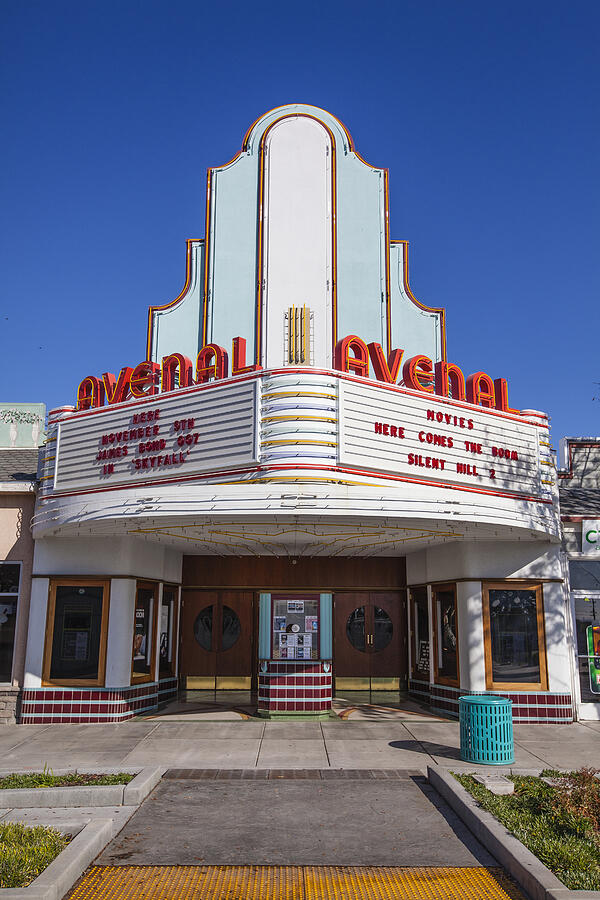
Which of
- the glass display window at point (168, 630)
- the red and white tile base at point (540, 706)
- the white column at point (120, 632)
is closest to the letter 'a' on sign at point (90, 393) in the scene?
the white column at point (120, 632)

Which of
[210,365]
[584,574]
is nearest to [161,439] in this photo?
[210,365]

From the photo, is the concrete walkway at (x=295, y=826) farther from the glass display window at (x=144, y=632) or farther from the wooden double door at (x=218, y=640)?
the wooden double door at (x=218, y=640)

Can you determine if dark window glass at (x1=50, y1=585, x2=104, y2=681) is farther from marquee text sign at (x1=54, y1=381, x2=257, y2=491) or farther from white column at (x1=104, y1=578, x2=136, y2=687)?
marquee text sign at (x1=54, y1=381, x2=257, y2=491)

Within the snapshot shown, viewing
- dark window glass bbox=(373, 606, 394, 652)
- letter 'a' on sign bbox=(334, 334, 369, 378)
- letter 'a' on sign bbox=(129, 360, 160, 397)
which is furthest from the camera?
dark window glass bbox=(373, 606, 394, 652)

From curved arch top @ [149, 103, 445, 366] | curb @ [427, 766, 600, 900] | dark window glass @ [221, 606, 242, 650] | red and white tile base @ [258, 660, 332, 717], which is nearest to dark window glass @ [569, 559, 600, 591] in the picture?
red and white tile base @ [258, 660, 332, 717]

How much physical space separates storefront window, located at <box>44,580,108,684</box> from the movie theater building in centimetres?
4

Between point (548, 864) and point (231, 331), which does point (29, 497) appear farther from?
point (548, 864)

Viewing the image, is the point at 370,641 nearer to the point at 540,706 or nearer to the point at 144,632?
the point at 540,706

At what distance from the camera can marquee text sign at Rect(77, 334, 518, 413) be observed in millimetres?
13500

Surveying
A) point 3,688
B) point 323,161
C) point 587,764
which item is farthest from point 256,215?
point 587,764

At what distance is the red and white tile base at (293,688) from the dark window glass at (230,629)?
2.88 metres

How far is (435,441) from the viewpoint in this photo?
13664mm

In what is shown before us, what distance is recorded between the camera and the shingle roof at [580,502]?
16.6 metres

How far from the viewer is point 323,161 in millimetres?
21531
